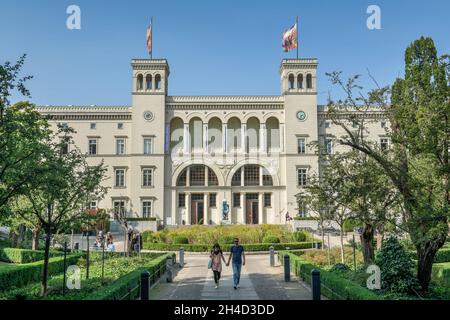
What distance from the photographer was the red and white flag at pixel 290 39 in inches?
1923

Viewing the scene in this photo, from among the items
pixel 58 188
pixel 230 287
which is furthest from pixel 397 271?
pixel 58 188

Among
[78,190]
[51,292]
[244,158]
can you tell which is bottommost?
[51,292]

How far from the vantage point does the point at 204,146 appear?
53031 mm

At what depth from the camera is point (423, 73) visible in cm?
2102

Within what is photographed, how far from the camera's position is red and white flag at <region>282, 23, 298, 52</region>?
4884 centimetres

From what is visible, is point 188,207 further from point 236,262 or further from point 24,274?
point 236,262

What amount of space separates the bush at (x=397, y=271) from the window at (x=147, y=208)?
38.8m

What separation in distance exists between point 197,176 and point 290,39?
727 inches

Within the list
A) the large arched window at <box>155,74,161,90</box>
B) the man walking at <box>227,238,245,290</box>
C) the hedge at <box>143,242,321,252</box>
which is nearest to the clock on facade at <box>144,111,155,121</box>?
the large arched window at <box>155,74,161,90</box>

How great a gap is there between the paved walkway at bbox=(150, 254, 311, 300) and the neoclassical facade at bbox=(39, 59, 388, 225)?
29.2m

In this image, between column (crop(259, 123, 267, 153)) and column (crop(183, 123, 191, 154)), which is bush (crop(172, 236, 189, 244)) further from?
column (crop(259, 123, 267, 153))
